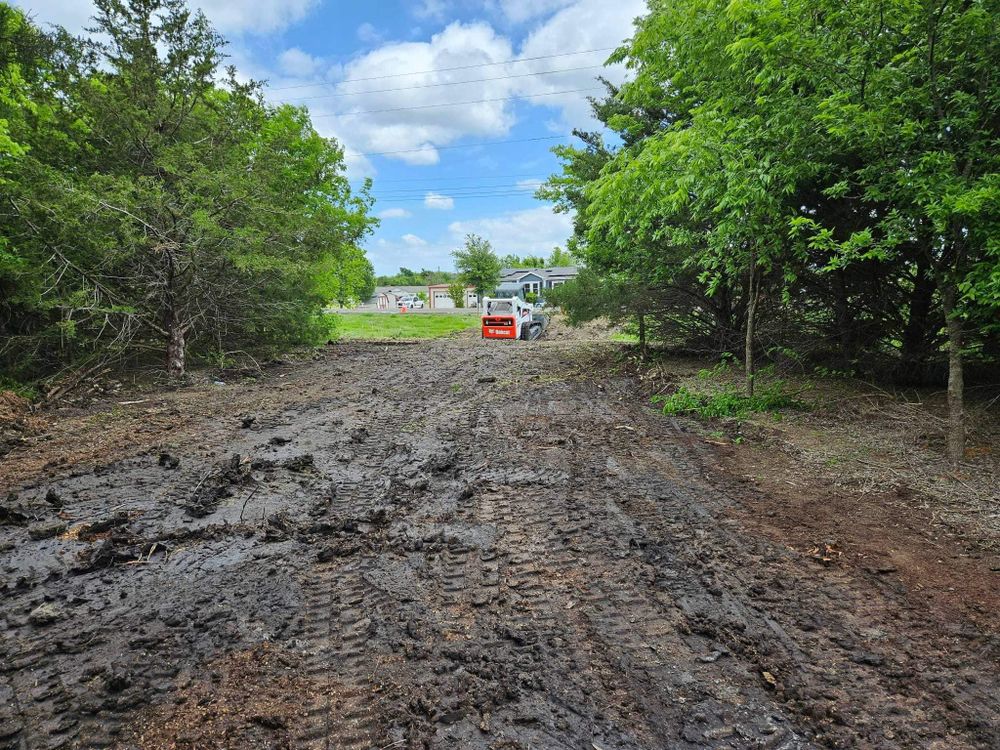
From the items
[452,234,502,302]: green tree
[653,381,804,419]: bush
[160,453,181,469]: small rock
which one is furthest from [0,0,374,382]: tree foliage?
[452,234,502,302]: green tree

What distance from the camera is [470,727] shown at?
6.36 ft

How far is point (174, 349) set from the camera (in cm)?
1041

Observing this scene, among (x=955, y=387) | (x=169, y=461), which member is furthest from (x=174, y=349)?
(x=955, y=387)

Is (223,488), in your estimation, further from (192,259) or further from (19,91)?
(19,91)

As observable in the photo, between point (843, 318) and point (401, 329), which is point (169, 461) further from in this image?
point (401, 329)

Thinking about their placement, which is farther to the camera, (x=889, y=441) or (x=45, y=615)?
(x=889, y=441)

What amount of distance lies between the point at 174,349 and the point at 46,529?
780cm

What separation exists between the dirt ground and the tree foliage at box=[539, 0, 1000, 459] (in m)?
2.32

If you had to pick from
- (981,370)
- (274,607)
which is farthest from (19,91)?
(981,370)

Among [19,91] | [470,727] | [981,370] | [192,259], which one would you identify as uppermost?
[19,91]

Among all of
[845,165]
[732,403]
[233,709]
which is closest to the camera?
[233,709]

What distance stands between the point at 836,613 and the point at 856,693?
60 centimetres

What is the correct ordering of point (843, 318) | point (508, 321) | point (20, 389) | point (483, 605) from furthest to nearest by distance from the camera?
point (508, 321) → point (20, 389) → point (843, 318) → point (483, 605)

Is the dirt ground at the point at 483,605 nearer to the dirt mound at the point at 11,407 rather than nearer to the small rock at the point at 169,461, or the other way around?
the small rock at the point at 169,461
